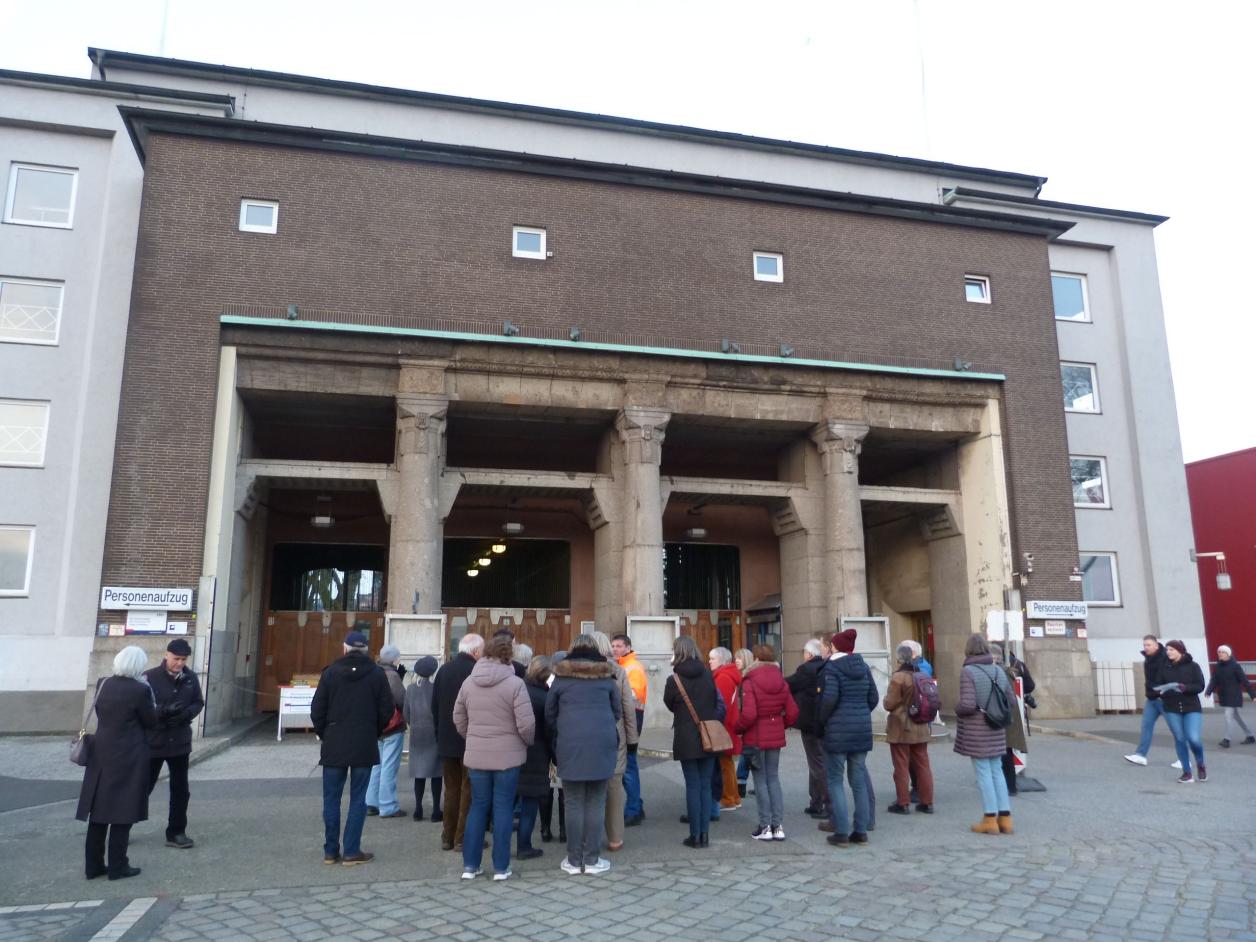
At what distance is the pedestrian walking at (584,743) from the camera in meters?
7.86

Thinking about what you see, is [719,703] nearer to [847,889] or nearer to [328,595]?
[847,889]

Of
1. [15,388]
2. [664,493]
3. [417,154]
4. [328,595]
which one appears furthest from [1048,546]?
[15,388]

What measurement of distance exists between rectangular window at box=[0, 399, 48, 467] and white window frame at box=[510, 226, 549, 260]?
10.9 metres

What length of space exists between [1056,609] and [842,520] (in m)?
5.79

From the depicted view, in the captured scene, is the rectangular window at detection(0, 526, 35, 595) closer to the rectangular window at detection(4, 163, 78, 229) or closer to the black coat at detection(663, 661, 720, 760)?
the rectangular window at detection(4, 163, 78, 229)

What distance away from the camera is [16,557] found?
19.9m

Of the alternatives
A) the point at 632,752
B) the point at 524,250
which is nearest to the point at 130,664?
the point at 632,752

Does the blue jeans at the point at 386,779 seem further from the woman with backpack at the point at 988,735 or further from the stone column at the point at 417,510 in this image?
the stone column at the point at 417,510

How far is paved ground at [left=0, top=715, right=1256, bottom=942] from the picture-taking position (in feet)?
21.1

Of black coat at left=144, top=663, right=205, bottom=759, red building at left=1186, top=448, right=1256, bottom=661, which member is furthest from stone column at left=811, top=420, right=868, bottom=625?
red building at left=1186, top=448, right=1256, bottom=661

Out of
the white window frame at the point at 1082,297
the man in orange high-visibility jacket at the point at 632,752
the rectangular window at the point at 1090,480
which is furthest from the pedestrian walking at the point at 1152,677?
the white window frame at the point at 1082,297

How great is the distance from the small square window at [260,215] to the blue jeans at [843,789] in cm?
1641

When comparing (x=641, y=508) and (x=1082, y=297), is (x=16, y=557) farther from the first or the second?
(x=1082, y=297)

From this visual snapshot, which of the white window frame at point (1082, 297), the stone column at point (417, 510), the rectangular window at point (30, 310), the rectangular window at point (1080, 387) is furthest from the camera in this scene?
the white window frame at point (1082, 297)
